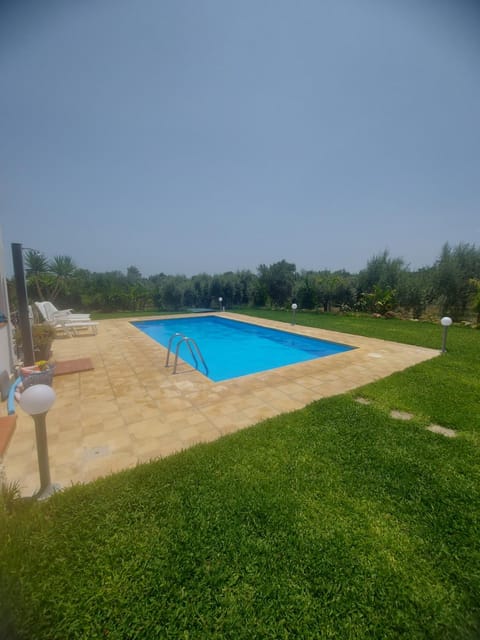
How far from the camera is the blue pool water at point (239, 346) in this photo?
286 inches

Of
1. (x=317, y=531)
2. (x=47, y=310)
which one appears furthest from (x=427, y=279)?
(x=47, y=310)

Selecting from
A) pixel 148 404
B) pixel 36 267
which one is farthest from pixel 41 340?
pixel 36 267

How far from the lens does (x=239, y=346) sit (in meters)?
9.43

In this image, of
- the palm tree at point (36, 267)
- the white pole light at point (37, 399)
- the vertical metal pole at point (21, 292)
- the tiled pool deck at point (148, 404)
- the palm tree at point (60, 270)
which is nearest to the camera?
the white pole light at point (37, 399)

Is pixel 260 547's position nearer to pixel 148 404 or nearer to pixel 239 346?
pixel 148 404

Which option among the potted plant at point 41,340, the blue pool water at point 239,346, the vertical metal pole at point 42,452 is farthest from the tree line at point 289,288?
the vertical metal pole at point 42,452

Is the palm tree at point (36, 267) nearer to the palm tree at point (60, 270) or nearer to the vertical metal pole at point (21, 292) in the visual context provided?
the palm tree at point (60, 270)

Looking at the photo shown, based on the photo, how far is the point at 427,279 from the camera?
12297 millimetres

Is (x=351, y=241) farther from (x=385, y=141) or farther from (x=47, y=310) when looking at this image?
(x=47, y=310)

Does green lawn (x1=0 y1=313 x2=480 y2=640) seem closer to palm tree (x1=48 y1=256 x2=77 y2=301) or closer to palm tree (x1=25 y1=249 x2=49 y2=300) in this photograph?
palm tree (x1=25 y1=249 x2=49 y2=300)

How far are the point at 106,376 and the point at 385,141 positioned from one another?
37.1 feet

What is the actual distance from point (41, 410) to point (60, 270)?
13500 millimetres

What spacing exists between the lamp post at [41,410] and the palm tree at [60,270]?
12.7 meters

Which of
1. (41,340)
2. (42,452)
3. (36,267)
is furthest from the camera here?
(36,267)
